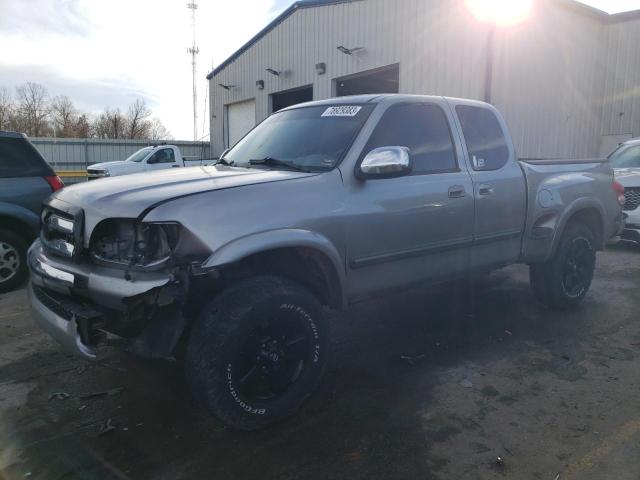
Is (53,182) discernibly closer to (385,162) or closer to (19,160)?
(19,160)

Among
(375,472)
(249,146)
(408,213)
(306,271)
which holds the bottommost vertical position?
(375,472)

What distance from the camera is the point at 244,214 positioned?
287 cm

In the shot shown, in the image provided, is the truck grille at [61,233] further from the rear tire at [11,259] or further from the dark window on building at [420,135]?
the rear tire at [11,259]

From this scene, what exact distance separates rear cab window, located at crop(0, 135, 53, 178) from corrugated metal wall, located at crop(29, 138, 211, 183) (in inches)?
677

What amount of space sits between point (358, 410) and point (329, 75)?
1584 cm

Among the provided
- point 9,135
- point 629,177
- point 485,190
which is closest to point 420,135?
point 485,190

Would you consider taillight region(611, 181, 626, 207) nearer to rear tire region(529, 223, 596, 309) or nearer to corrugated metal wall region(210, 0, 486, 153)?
rear tire region(529, 223, 596, 309)

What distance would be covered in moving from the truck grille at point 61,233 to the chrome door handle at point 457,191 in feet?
8.51

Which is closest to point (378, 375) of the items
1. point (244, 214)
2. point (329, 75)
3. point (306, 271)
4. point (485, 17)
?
point (306, 271)

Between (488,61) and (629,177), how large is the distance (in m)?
5.50

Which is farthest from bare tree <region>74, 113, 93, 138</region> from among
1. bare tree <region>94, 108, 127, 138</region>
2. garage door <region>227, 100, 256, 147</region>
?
garage door <region>227, 100, 256, 147</region>

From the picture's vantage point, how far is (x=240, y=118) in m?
23.5

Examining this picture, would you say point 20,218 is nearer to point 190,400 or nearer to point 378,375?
point 190,400

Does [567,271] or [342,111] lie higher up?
[342,111]
